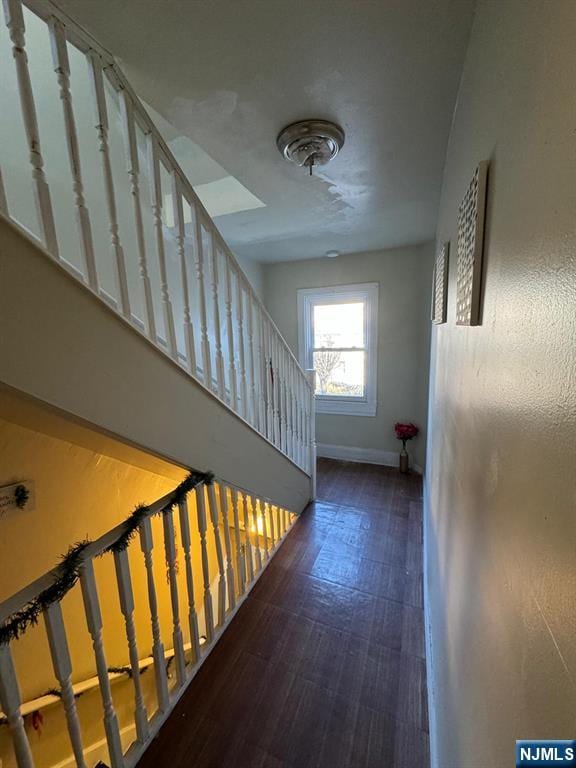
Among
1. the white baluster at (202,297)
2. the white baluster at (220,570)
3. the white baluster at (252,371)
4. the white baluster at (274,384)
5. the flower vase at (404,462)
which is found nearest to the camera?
the white baluster at (202,297)

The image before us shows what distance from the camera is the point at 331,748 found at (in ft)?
3.82

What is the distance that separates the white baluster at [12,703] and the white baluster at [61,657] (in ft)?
0.27

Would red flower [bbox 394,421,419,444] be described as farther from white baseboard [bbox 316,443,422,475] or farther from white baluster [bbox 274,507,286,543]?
white baluster [bbox 274,507,286,543]

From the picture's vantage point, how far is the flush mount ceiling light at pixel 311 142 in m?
1.43

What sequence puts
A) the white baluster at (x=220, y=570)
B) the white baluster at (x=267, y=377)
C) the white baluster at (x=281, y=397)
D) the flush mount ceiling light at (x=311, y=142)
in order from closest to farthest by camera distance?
the flush mount ceiling light at (x=311, y=142)
the white baluster at (x=220, y=570)
the white baluster at (x=267, y=377)
the white baluster at (x=281, y=397)

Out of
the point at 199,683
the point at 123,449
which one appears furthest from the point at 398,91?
the point at 199,683

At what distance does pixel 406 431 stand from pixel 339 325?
1.49 metres

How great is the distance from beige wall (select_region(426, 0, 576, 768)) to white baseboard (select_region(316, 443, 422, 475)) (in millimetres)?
2936

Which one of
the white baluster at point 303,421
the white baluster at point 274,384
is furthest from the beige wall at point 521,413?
the white baluster at point 303,421

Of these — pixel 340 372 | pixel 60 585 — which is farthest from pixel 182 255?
pixel 340 372

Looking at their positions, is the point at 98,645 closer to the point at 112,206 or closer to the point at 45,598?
the point at 45,598

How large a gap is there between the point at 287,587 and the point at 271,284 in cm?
333

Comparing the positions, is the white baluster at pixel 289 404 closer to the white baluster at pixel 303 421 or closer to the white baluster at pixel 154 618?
the white baluster at pixel 303 421

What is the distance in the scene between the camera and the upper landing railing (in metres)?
0.82
